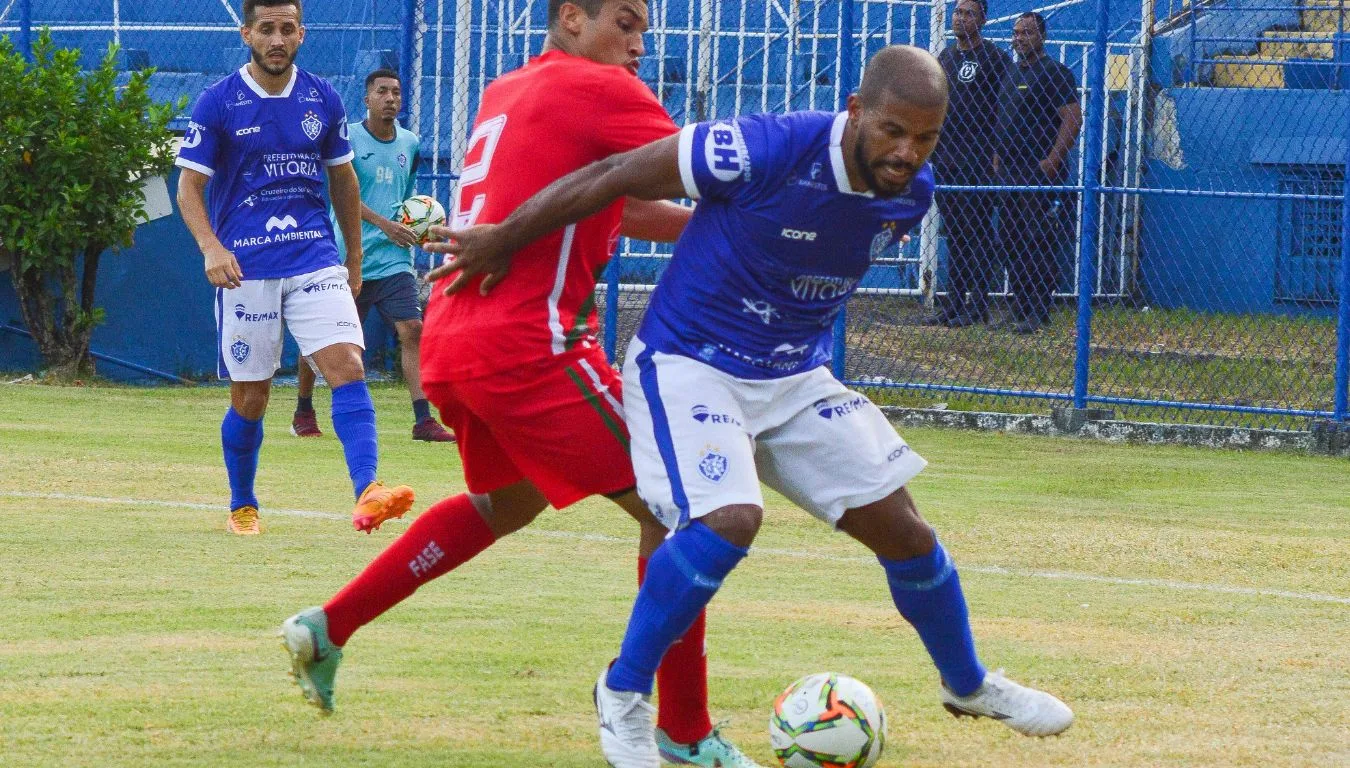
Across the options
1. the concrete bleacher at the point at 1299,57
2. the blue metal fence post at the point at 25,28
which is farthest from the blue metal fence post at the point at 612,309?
the concrete bleacher at the point at 1299,57

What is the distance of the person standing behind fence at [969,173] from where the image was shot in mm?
12945

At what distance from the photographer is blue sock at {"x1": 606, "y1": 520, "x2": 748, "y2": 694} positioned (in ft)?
13.0

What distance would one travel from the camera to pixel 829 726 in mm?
4141

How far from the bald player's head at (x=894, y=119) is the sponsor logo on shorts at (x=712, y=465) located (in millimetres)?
663

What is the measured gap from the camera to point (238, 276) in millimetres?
7293

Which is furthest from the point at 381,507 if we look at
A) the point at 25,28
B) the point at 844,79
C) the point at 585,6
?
the point at 25,28

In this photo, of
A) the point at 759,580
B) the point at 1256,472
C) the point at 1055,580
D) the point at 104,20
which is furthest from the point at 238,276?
the point at 104,20

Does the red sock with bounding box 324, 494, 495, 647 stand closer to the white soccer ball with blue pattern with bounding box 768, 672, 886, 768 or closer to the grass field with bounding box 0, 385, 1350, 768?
the grass field with bounding box 0, 385, 1350, 768

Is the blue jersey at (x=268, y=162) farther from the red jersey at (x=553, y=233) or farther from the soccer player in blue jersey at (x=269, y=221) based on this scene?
the red jersey at (x=553, y=233)

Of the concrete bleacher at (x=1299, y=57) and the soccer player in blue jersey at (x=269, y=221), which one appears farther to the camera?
the concrete bleacher at (x=1299, y=57)

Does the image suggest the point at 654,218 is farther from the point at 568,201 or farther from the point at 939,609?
the point at 939,609

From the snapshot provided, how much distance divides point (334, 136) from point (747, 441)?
13.5ft

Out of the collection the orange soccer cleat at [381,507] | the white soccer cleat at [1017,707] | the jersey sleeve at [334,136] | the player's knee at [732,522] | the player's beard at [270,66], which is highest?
the player's beard at [270,66]

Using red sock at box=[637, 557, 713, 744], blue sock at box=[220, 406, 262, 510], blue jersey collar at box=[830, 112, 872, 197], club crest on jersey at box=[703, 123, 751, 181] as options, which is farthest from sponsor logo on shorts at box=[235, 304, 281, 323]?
blue jersey collar at box=[830, 112, 872, 197]
